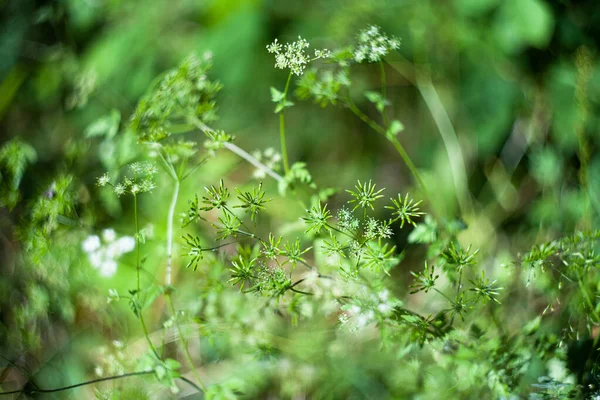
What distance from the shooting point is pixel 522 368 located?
0.66 m

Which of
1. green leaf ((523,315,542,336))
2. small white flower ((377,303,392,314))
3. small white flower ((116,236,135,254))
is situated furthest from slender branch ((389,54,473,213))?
small white flower ((116,236,135,254))

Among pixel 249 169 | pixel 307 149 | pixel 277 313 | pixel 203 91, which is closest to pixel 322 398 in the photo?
pixel 277 313

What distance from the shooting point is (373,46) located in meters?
0.64

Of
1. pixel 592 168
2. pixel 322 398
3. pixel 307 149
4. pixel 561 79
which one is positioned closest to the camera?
pixel 322 398

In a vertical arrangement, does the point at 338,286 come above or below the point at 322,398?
above

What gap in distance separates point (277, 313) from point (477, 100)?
943 millimetres

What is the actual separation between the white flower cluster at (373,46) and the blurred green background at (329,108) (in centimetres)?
33

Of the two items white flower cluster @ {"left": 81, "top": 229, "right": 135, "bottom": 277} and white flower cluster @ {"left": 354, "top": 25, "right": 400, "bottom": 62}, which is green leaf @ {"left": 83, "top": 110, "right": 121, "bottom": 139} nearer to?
white flower cluster @ {"left": 81, "top": 229, "right": 135, "bottom": 277}

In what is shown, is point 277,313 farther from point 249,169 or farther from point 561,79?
point 561,79

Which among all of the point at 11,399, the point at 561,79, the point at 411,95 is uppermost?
the point at 561,79

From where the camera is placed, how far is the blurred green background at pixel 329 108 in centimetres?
98

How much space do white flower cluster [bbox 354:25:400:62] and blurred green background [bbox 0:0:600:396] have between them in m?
0.33

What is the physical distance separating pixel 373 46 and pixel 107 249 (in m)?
0.49

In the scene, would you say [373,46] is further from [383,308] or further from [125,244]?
[125,244]
